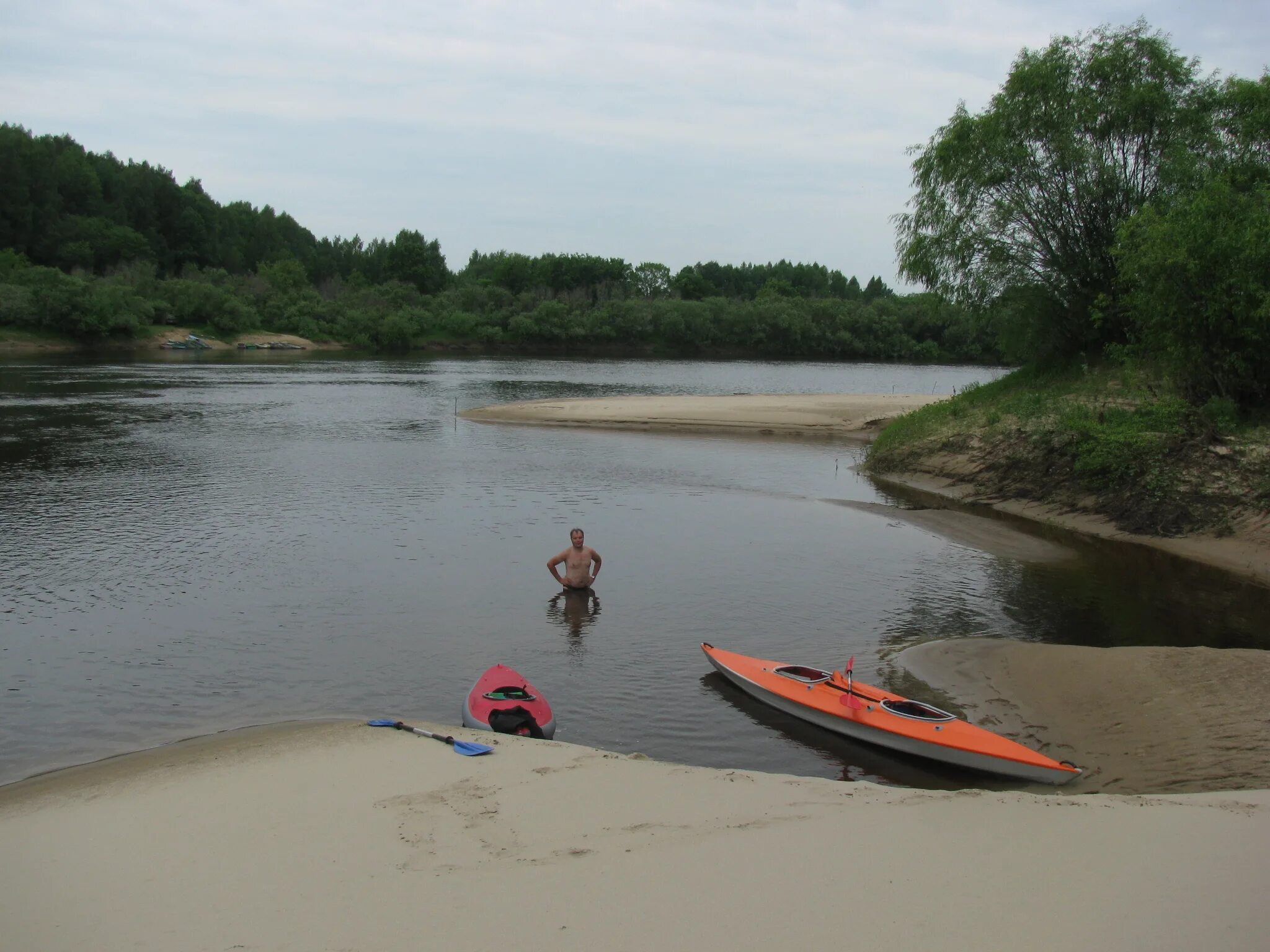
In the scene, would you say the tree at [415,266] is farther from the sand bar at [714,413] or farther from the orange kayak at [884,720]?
the orange kayak at [884,720]

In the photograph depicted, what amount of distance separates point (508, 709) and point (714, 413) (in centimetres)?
3812

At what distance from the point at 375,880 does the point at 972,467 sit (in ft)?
85.9

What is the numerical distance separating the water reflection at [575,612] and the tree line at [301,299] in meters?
89.0

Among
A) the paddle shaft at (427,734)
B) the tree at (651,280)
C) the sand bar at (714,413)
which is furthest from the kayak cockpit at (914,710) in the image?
the tree at (651,280)

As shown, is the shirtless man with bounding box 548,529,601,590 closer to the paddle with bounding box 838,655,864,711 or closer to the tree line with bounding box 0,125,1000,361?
the paddle with bounding box 838,655,864,711

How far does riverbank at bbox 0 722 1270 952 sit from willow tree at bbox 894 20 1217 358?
23.6m

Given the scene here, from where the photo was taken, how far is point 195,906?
6.52 meters

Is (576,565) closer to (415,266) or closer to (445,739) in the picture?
(445,739)

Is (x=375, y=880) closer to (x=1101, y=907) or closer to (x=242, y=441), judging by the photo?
(x=1101, y=907)

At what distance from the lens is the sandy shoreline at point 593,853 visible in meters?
6.17

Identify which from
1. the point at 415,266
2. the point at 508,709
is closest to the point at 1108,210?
the point at 508,709

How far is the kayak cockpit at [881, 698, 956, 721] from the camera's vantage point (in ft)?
36.3

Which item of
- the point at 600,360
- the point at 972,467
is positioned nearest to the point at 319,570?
the point at 972,467

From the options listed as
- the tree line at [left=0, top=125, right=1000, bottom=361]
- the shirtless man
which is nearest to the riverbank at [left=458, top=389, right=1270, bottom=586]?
the shirtless man
